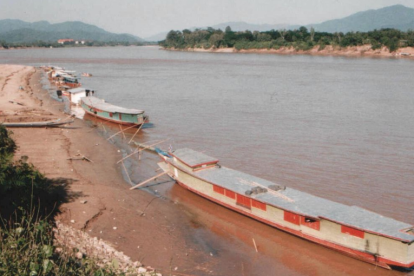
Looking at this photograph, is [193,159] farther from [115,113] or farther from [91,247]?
[115,113]

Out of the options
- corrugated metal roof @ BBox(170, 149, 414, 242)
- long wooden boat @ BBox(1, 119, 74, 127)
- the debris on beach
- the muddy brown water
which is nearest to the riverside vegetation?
the debris on beach

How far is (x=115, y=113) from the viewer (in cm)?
2975

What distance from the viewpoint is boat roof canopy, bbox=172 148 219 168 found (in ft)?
56.6

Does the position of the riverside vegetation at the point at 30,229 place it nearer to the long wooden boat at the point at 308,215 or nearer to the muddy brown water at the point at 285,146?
the muddy brown water at the point at 285,146

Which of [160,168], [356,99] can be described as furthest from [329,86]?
[160,168]

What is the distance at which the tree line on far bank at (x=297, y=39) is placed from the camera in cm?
9981

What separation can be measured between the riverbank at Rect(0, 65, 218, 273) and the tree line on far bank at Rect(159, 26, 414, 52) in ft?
306

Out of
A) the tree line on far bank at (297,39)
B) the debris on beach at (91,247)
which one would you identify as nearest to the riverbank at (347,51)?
the tree line on far bank at (297,39)

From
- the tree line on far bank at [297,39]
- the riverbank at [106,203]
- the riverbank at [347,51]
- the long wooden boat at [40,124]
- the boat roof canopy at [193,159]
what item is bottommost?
the riverbank at [106,203]

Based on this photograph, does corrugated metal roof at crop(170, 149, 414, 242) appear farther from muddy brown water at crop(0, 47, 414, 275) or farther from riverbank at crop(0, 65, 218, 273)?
riverbank at crop(0, 65, 218, 273)

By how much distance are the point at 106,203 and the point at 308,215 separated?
7846 mm

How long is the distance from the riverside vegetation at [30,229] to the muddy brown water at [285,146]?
4.55 meters

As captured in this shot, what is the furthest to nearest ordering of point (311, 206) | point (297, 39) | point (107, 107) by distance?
point (297, 39) → point (107, 107) → point (311, 206)

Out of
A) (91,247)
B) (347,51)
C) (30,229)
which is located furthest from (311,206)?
(347,51)
